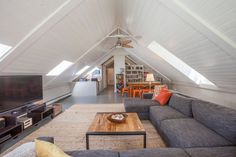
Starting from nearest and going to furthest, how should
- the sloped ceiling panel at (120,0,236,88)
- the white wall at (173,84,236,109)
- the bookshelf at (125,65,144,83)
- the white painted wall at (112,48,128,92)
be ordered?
the sloped ceiling panel at (120,0,236,88) < the white wall at (173,84,236,109) < the bookshelf at (125,65,144,83) < the white painted wall at (112,48,128,92)

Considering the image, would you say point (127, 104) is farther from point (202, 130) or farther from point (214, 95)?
point (214, 95)

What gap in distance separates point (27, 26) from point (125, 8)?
2280 millimetres

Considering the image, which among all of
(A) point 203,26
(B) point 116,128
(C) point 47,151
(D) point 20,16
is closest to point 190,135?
(B) point 116,128

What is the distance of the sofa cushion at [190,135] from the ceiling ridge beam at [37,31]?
2495 mm

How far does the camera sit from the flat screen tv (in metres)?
2.89

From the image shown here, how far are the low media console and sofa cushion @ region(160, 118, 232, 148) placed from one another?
2.66 m

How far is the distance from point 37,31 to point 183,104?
299 centimetres

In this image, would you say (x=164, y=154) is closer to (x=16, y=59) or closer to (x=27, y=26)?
(x=27, y=26)

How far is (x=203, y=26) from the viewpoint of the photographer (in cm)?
220

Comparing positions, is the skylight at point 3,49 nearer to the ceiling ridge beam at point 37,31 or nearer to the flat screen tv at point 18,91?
the ceiling ridge beam at point 37,31

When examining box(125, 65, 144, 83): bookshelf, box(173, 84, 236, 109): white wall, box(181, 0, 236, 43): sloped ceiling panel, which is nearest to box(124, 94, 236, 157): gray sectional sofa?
box(181, 0, 236, 43): sloped ceiling panel

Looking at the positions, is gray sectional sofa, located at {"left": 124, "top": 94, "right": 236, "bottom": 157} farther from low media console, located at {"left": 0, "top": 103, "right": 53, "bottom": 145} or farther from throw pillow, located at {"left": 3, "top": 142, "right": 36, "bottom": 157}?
low media console, located at {"left": 0, "top": 103, "right": 53, "bottom": 145}

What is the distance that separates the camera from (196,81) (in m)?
5.32

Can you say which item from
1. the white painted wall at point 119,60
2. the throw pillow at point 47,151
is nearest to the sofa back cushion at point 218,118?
the throw pillow at point 47,151
